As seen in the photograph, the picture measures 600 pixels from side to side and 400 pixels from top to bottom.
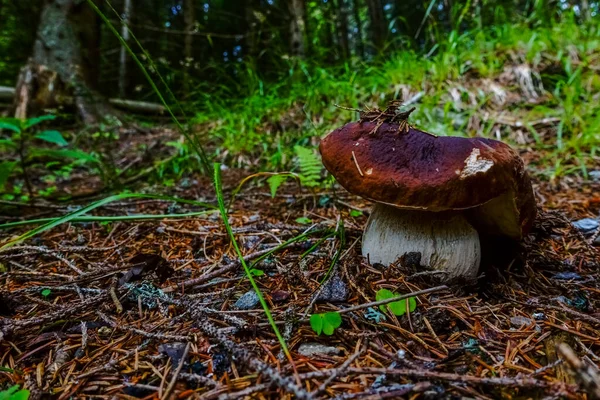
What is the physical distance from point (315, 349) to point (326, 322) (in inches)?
3.5

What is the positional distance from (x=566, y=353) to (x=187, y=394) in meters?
0.90

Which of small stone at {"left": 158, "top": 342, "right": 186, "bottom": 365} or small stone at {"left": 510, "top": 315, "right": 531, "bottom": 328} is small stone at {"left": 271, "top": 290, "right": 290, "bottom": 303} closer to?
small stone at {"left": 158, "top": 342, "right": 186, "bottom": 365}

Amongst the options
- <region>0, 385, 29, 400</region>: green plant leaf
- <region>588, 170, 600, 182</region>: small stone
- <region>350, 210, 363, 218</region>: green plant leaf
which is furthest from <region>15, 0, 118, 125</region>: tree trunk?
<region>588, 170, 600, 182</region>: small stone

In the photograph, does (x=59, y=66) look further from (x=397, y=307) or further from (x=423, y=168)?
(x=397, y=307)

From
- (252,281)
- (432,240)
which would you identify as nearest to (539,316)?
(432,240)

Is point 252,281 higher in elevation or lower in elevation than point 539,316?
higher

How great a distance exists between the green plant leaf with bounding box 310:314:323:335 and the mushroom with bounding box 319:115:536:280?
476 millimetres

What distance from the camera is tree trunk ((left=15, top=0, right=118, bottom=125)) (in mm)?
5117

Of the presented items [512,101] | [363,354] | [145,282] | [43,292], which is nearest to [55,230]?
[43,292]

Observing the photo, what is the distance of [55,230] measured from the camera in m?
2.31

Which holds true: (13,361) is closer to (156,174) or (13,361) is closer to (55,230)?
(55,230)

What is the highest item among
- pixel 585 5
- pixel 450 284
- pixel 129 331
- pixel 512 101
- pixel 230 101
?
pixel 585 5

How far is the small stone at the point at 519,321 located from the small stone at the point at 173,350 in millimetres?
1149

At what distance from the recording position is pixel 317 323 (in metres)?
1.21
